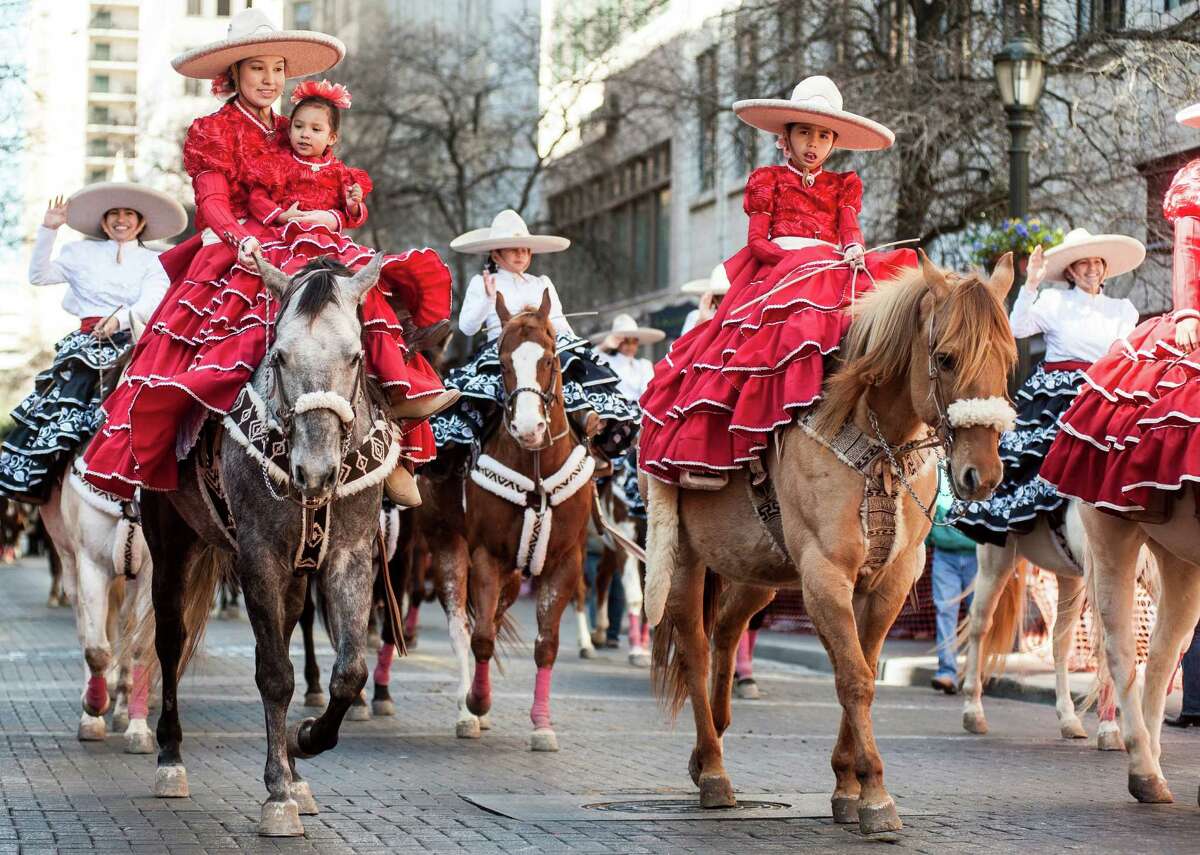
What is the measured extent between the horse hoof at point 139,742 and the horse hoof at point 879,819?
4656 millimetres

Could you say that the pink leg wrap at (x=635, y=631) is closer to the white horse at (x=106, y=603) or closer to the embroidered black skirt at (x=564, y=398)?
the embroidered black skirt at (x=564, y=398)

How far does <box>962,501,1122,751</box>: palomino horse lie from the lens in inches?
473

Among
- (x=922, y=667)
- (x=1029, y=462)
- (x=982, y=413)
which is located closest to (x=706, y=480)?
(x=982, y=413)

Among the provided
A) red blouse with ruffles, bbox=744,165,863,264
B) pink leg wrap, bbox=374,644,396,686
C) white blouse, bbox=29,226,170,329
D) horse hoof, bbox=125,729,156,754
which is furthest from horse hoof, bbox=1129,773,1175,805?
white blouse, bbox=29,226,170,329

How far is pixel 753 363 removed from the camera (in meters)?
8.39

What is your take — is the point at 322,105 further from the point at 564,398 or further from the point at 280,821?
the point at 564,398

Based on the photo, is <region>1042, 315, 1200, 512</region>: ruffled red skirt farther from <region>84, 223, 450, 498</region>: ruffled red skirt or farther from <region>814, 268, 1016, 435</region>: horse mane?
<region>84, 223, 450, 498</region>: ruffled red skirt

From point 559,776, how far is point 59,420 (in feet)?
14.8

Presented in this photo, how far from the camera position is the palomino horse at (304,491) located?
7555 millimetres

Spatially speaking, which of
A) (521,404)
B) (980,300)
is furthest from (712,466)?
(521,404)

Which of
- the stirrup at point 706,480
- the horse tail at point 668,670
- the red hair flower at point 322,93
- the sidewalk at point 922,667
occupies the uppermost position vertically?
the red hair flower at point 322,93

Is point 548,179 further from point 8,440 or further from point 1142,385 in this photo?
point 1142,385

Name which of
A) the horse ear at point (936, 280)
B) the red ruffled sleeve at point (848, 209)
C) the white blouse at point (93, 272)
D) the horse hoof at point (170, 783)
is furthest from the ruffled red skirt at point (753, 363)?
the white blouse at point (93, 272)

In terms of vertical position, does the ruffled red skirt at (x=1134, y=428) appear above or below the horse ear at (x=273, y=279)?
below
